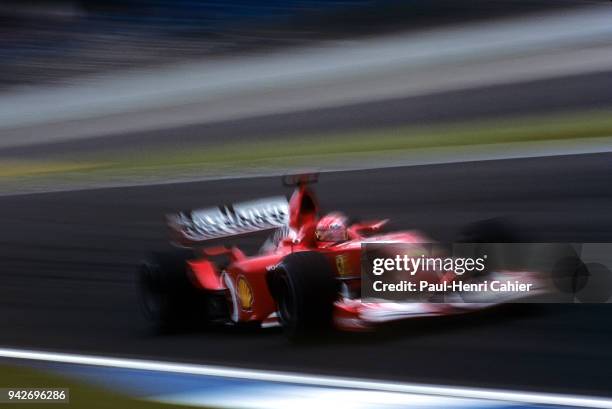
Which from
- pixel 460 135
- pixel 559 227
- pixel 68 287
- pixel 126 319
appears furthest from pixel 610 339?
pixel 460 135

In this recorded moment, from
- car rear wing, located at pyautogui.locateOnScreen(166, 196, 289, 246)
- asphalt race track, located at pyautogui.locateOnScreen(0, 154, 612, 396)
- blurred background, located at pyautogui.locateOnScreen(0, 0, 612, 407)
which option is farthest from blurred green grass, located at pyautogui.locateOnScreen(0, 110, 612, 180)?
car rear wing, located at pyautogui.locateOnScreen(166, 196, 289, 246)

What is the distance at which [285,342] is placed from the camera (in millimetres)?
2963

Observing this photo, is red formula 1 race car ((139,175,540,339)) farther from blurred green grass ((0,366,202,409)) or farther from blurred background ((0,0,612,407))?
blurred green grass ((0,366,202,409))

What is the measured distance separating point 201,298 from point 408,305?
0.80m

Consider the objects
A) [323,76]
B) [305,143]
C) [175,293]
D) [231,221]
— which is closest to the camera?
[175,293]

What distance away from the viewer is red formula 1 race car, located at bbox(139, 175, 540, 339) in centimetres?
284

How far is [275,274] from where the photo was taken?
2.90m

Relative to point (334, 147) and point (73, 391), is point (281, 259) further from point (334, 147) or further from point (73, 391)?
point (334, 147)

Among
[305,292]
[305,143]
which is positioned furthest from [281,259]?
[305,143]

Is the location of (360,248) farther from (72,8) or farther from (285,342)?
(72,8)

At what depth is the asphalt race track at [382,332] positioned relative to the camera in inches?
107

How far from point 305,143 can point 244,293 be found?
149 inches

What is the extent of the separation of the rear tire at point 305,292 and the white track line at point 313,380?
145mm

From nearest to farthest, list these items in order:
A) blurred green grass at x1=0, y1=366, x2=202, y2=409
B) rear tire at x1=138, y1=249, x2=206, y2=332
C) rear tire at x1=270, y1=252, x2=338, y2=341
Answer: blurred green grass at x1=0, y1=366, x2=202, y2=409
rear tire at x1=270, y1=252, x2=338, y2=341
rear tire at x1=138, y1=249, x2=206, y2=332
